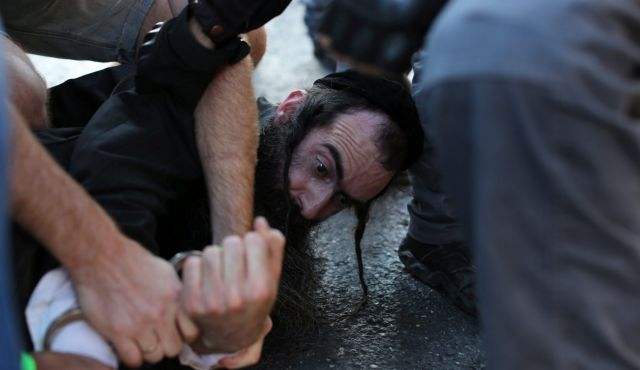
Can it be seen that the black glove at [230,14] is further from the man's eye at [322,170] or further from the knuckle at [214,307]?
the knuckle at [214,307]

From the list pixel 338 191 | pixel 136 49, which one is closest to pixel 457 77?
pixel 338 191

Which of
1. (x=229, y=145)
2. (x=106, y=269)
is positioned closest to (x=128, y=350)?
(x=106, y=269)

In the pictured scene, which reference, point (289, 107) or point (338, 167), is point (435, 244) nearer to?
point (338, 167)

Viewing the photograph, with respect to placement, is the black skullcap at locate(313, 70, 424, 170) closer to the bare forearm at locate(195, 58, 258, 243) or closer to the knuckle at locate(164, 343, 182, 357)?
the bare forearm at locate(195, 58, 258, 243)

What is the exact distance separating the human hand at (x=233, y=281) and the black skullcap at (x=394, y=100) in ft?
2.68

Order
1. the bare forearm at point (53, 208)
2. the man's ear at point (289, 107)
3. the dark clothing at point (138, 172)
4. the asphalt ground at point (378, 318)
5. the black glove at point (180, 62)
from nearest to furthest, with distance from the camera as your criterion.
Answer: the bare forearm at point (53, 208) → the dark clothing at point (138, 172) → the black glove at point (180, 62) → the asphalt ground at point (378, 318) → the man's ear at point (289, 107)

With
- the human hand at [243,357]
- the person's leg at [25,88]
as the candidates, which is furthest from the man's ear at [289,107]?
the human hand at [243,357]

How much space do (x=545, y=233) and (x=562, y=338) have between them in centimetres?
14

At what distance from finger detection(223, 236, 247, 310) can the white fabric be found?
0.24 metres

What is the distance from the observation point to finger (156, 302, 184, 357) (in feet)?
4.89

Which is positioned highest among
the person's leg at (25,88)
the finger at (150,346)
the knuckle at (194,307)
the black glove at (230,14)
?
the black glove at (230,14)

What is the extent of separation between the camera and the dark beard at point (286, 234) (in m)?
2.08

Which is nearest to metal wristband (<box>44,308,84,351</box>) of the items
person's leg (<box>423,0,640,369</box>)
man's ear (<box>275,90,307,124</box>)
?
person's leg (<box>423,0,640,369</box>)

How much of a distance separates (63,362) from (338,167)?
0.89 meters
